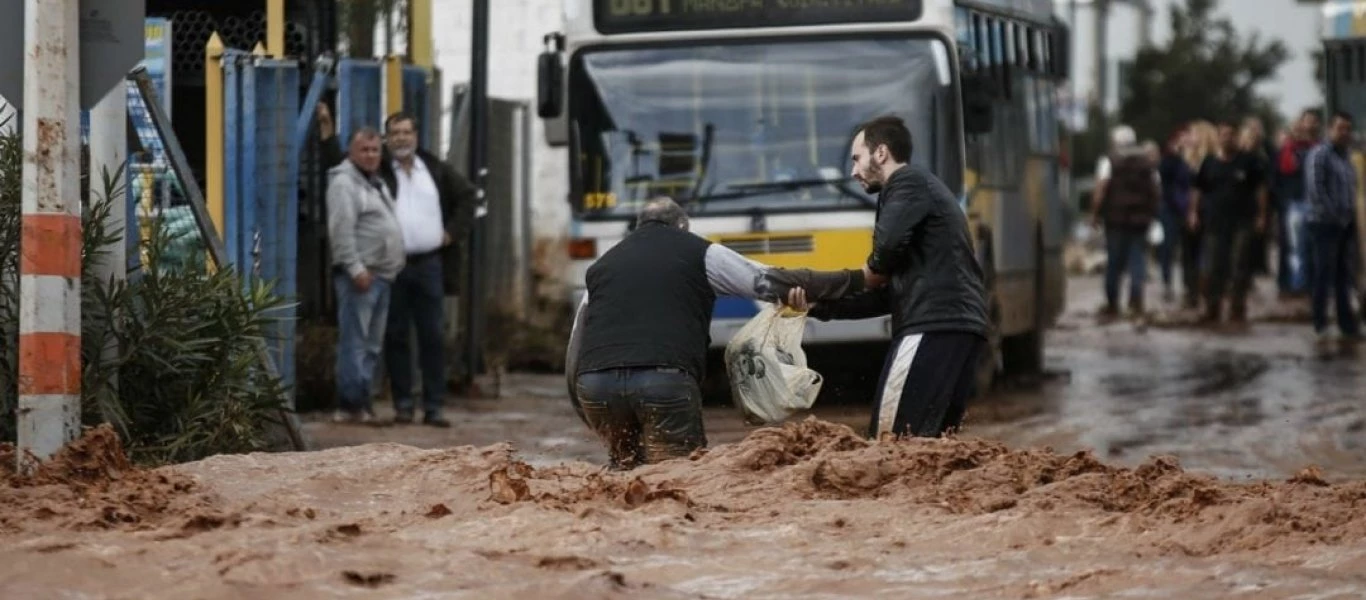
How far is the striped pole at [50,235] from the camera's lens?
10.6 metres

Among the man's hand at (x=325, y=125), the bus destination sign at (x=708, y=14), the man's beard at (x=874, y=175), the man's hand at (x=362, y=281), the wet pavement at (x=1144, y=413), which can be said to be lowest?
the wet pavement at (x=1144, y=413)

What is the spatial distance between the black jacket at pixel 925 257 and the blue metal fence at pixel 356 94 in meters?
7.12

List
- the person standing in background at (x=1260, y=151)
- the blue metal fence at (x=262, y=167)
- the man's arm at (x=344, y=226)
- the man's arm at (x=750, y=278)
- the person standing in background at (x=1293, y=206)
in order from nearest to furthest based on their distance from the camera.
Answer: the man's arm at (x=750, y=278), the blue metal fence at (x=262, y=167), the man's arm at (x=344, y=226), the person standing in background at (x=1293, y=206), the person standing in background at (x=1260, y=151)

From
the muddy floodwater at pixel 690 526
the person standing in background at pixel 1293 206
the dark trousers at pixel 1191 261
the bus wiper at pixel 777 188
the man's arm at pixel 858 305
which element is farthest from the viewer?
the dark trousers at pixel 1191 261

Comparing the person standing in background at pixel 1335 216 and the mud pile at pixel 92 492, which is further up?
the person standing in background at pixel 1335 216

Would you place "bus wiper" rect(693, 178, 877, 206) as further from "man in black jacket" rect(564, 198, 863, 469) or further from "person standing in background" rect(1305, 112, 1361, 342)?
"person standing in background" rect(1305, 112, 1361, 342)

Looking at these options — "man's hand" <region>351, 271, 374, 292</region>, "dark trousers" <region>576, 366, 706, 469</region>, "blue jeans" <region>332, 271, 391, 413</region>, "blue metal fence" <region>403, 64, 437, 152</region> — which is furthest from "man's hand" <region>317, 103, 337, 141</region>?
"dark trousers" <region>576, 366, 706, 469</region>

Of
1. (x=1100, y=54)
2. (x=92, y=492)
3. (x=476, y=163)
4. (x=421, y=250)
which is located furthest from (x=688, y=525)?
(x=1100, y=54)

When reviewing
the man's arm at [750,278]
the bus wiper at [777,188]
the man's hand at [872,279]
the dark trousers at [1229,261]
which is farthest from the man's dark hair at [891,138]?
the dark trousers at [1229,261]

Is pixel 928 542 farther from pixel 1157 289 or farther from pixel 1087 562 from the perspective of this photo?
pixel 1157 289

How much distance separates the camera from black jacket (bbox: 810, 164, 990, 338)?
10938mm

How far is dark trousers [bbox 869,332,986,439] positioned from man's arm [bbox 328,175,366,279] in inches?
234

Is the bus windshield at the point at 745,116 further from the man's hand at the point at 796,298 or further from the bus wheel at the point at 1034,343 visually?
the man's hand at the point at 796,298

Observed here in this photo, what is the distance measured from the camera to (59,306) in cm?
1089
